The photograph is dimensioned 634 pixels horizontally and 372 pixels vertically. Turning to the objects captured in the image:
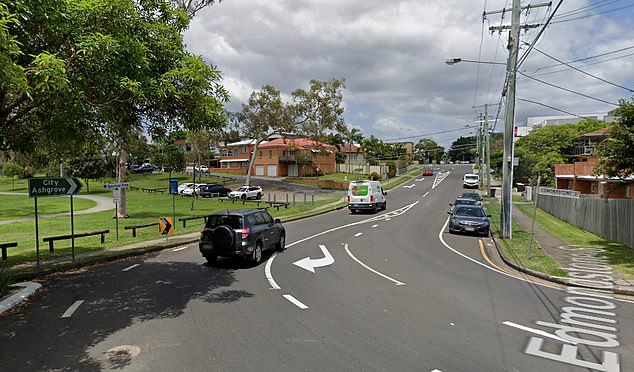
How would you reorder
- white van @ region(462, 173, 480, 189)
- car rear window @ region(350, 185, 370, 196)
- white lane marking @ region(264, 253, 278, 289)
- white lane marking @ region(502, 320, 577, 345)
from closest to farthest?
1. white lane marking @ region(502, 320, 577, 345)
2. white lane marking @ region(264, 253, 278, 289)
3. car rear window @ region(350, 185, 370, 196)
4. white van @ region(462, 173, 480, 189)

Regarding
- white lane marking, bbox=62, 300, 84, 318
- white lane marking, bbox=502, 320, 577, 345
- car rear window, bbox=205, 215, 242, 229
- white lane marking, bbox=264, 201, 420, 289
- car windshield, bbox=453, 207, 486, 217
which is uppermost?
car rear window, bbox=205, 215, 242, 229

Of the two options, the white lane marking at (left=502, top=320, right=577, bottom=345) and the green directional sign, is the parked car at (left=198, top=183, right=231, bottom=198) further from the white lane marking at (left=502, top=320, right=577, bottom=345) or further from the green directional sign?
the white lane marking at (left=502, top=320, right=577, bottom=345)

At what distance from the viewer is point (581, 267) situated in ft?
43.7

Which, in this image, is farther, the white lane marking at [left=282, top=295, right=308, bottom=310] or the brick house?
the brick house

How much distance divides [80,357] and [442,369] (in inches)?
196

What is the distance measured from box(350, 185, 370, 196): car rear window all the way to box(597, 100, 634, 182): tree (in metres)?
19.0

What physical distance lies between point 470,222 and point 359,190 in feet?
42.0

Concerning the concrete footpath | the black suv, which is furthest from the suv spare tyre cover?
the concrete footpath

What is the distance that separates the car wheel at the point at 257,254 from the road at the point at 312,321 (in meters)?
0.22

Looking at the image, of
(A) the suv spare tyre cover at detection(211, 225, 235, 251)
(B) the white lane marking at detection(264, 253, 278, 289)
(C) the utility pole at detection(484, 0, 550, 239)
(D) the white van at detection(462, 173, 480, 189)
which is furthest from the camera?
(D) the white van at detection(462, 173, 480, 189)

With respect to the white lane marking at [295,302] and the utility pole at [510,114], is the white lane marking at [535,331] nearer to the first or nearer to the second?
the white lane marking at [295,302]

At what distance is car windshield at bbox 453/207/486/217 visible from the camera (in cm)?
2242

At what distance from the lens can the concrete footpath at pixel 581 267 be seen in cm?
1088

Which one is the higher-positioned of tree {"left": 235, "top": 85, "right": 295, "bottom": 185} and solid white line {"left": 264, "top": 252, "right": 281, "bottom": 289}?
tree {"left": 235, "top": 85, "right": 295, "bottom": 185}
